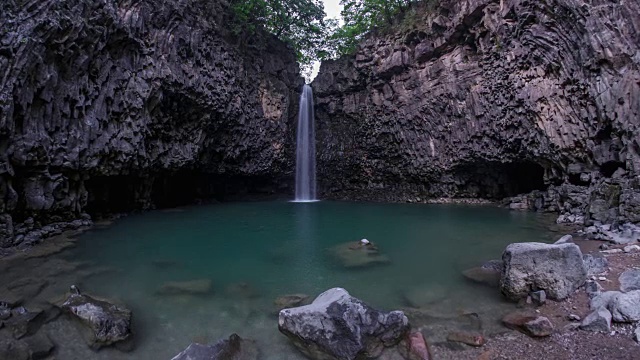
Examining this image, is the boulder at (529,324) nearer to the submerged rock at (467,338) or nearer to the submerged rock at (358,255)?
the submerged rock at (467,338)

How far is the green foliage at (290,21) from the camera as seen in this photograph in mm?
22897

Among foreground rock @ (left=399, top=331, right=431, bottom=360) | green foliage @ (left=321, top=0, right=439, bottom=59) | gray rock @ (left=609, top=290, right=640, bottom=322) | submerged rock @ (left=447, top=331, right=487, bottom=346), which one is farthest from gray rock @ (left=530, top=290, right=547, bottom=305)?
green foliage @ (left=321, top=0, right=439, bottom=59)

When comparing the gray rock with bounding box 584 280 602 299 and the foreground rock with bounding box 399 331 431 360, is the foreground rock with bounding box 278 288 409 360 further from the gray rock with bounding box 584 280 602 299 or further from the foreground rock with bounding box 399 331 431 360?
the gray rock with bounding box 584 280 602 299

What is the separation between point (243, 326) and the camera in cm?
568

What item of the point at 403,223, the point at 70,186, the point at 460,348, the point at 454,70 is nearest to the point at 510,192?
the point at 454,70

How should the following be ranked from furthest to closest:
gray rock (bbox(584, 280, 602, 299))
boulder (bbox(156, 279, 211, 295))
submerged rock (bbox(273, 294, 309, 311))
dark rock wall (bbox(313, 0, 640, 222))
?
dark rock wall (bbox(313, 0, 640, 222)) → boulder (bbox(156, 279, 211, 295)) → submerged rock (bbox(273, 294, 309, 311)) → gray rock (bbox(584, 280, 602, 299))

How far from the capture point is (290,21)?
2692 cm

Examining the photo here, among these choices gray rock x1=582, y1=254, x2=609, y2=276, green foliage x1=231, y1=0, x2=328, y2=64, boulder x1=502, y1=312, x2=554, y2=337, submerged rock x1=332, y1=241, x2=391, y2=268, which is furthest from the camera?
green foliage x1=231, y1=0, x2=328, y2=64

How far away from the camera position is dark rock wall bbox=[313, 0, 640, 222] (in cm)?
1312

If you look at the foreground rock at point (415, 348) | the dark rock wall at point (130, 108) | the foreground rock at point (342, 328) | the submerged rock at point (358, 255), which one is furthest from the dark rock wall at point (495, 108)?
the foreground rock at point (342, 328)

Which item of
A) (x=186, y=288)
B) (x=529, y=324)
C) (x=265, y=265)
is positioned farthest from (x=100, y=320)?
(x=529, y=324)

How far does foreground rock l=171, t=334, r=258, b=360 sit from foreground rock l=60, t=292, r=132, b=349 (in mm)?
1346

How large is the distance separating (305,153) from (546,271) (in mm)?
23841

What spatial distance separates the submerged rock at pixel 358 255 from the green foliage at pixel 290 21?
17.5 m
